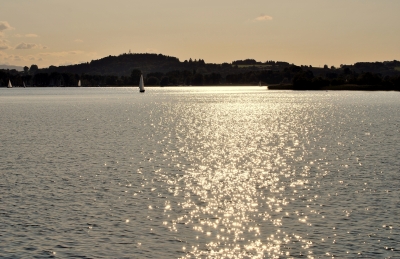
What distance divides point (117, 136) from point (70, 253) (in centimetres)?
6351

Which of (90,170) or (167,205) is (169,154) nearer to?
(90,170)

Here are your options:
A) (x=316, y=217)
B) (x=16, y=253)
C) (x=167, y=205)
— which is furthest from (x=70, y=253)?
(x=316, y=217)

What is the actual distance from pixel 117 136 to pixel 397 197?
5731 cm

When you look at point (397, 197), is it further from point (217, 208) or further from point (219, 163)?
point (219, 163)

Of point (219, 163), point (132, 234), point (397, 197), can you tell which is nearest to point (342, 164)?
point (219, 163)

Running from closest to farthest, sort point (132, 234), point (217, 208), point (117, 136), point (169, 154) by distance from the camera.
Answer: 1. point (132, 234)
2. point (217, 208)
3. point (169, 154)
4. point (117, 136)

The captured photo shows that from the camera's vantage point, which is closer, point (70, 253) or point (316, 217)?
point (70, 253)

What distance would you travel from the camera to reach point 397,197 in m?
40.6

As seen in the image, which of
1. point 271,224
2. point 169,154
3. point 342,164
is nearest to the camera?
point 271,224

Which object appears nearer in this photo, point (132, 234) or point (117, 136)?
point (132, 234)

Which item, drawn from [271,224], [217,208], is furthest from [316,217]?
[217,208]

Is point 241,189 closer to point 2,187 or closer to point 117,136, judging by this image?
point 2,187

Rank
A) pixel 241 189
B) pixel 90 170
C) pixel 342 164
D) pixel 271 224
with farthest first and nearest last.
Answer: pixel 342 164 → pixel 90 170 → pixel 241 189 → pixel 271 224

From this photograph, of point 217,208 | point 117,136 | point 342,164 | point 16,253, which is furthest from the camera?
point 117,136
